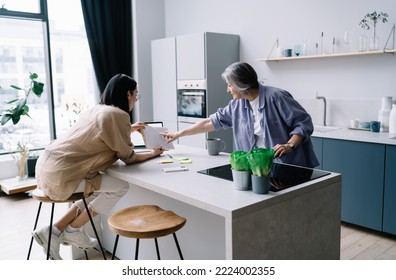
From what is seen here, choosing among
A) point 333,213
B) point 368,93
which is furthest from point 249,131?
point 368,93

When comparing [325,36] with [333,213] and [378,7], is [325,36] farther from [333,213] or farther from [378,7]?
[333,213]

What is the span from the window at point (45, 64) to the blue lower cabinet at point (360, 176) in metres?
3.53

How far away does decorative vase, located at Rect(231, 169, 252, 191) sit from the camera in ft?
5.54

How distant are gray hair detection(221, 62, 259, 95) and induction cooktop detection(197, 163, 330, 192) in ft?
1.61

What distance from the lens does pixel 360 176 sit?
3.29 m

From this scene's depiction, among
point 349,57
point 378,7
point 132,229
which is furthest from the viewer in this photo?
point 349,57

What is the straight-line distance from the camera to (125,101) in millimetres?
Answer: 2400

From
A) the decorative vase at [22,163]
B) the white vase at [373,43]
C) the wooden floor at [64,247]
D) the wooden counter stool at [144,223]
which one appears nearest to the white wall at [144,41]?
the decorative vase at [22,163]

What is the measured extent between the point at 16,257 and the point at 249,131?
6.74 feet

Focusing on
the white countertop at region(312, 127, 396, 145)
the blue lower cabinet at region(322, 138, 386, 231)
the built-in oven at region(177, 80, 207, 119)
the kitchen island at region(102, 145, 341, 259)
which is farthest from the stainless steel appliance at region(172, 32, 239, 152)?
the kitchen island at region(102, 145, 341, 259)

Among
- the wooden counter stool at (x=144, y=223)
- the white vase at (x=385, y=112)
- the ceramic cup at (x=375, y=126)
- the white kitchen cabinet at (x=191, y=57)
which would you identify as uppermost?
the white kitchen cabinet at (x=191, y=57)

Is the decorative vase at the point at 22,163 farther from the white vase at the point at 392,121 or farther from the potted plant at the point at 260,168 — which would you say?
the white vase at the point at 392,121

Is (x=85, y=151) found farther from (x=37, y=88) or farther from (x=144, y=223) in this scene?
(x=37, y=88)

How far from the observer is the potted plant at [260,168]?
1.60 metres
